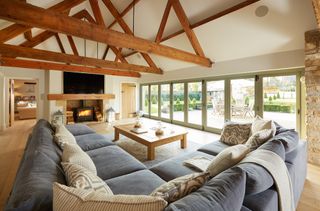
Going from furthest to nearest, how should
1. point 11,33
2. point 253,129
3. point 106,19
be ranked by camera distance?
point 106,19 < point 11,33 < point 253,129

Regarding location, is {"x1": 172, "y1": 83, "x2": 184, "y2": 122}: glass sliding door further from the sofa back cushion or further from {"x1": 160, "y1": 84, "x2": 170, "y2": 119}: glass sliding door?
the sofa back cushion

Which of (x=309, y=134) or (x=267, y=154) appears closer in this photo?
(x=267, y=154)

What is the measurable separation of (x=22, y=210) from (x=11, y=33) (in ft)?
14.8

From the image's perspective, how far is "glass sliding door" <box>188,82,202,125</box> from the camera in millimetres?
6078

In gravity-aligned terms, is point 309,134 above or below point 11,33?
below

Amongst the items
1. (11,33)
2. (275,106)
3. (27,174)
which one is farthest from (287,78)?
(11,33)

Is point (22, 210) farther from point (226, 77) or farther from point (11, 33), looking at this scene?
point (226, 77)

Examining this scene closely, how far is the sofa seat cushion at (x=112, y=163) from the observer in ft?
5.97

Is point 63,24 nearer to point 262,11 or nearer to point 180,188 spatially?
point 180,188

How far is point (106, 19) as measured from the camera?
5.59 m

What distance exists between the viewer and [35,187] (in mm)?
981

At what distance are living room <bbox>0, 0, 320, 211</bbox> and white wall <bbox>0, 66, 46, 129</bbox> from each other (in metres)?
A: 0.04

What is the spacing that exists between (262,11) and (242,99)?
2.39 m

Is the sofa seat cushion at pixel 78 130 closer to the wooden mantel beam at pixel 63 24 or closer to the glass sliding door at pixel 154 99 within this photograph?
the wooden mantel beam at pixel 63 24
